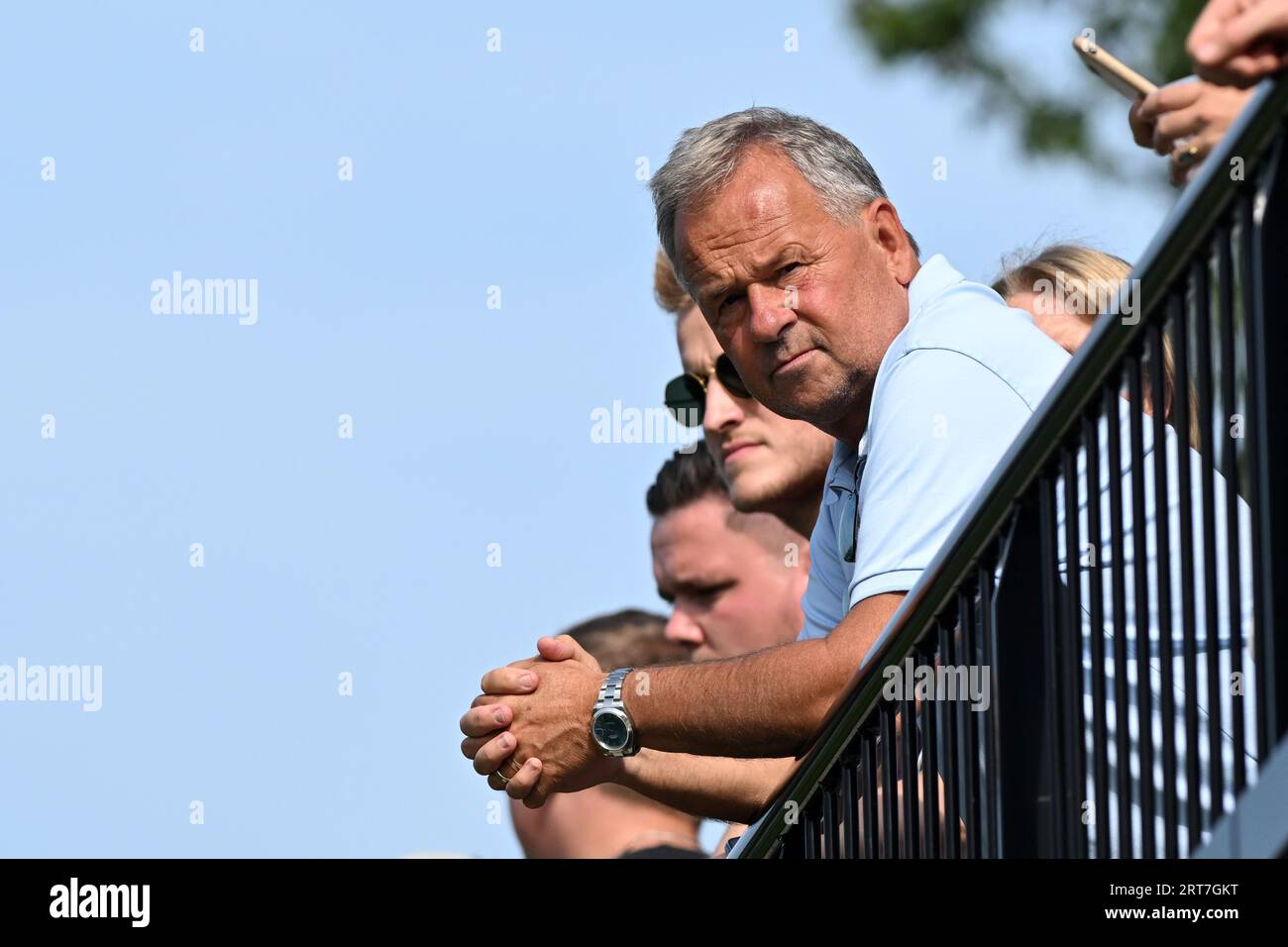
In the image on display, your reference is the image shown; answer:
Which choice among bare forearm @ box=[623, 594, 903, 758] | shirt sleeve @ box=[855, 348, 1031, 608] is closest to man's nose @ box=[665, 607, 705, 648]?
bare forearm @ box=[623, 594, 903, 758]

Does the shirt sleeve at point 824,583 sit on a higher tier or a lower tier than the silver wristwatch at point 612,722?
higher

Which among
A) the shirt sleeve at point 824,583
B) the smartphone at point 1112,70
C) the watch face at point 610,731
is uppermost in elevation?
the smartphone at point 1112,70

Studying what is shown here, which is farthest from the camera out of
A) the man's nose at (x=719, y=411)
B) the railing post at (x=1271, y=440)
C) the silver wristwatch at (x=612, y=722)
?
the man's nose at (x=719, y=411)

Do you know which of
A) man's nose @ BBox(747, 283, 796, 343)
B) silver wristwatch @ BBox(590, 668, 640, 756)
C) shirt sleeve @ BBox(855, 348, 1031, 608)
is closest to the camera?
shirt sleeve @ BBox(855, 348, 1031, 608)

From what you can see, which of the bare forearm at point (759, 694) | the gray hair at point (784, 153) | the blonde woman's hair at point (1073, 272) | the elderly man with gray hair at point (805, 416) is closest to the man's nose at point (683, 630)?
the elderly man with gray hair at point (805, 416)

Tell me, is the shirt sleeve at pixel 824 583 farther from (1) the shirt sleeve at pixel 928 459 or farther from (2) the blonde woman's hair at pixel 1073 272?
(2) the blonde woman's hair at pixel 1073 272

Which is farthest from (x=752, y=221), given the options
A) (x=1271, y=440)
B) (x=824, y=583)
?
(x=1271, y=440)

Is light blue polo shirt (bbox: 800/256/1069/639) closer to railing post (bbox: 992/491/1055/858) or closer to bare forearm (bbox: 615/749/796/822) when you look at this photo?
railing post (bbox: 992/491/1055/858)

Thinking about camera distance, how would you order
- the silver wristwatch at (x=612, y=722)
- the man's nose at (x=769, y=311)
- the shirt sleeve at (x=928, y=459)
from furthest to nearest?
1. the man's nose at (x=769, y=311)
2. the silver wristwatch at (x=612, y=722)
3. the shirt sleeve at (x=928, y=459)

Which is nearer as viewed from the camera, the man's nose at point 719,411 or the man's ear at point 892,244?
the man's ear at point 892,244

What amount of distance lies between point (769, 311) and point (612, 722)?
1.03 m

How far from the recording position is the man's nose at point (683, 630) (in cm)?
700

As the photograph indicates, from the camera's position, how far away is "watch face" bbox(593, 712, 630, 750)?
4.42m
